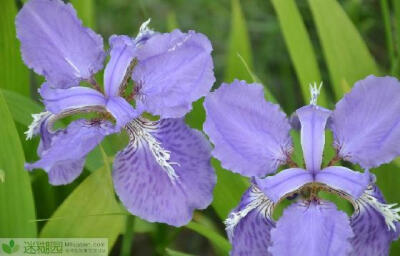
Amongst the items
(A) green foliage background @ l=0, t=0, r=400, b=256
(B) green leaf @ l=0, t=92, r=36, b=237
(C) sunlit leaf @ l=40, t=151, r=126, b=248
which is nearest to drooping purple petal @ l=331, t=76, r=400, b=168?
(A) green foliage background @ l=0, t=0, r=400, b=256

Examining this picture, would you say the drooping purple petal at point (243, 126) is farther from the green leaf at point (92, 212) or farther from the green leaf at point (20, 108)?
the green leaf at point (20, 108)

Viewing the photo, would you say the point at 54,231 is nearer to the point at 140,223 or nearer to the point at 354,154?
the point at 140,223

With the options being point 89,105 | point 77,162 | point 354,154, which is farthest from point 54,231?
point 354,154

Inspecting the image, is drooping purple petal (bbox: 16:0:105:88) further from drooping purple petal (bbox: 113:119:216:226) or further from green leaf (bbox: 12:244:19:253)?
green leaf (bbox: 12:244:19:253)

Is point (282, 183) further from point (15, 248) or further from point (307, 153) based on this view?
point (15, 248)

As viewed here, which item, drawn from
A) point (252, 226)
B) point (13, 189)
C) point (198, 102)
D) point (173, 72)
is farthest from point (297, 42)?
point (13, 189)

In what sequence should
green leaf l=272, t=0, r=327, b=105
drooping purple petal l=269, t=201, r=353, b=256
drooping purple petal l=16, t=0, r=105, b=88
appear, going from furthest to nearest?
green leaf l=272, t=0, r=327, b=105
drooping purple petal l=16, t=0, r=105, b=88
drooping purple petal l=269, t=201, r=353, b=256
